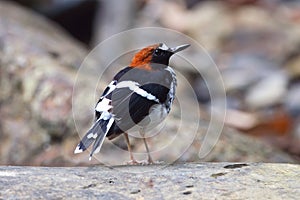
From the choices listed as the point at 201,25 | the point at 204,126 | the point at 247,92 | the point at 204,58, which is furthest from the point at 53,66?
the point at 201,25

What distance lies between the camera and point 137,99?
4930 mm

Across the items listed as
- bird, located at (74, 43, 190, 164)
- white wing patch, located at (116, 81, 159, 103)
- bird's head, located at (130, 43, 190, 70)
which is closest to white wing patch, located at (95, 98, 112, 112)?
bird, located at (74, 43, 190, 164)

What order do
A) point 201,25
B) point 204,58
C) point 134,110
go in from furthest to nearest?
point 201,25 → point 204,58 → point 134,110

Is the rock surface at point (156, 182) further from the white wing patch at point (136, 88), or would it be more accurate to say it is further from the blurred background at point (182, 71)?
the blurred background at point (182, 71)

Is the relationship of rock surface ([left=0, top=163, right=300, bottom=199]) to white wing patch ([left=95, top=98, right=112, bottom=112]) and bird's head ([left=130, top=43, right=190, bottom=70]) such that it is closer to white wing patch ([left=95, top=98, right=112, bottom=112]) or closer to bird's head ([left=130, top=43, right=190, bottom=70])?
white wing patch ([left=95, top=98, right=112, bottom=112])

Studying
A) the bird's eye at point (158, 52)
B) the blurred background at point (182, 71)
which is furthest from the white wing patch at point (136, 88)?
the blurred background at point (182, 71)

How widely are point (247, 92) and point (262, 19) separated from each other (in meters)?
4.70

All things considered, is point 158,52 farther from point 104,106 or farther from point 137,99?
point 104,106

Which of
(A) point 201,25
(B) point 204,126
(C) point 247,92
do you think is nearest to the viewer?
(B) point 204,126

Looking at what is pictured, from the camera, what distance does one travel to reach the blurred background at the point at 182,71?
25.0 ft

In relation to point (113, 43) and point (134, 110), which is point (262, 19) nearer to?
point (113, 43)

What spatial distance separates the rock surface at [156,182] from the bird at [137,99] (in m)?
0.24

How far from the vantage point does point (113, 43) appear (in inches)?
563

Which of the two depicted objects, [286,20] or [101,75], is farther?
[286,20]
